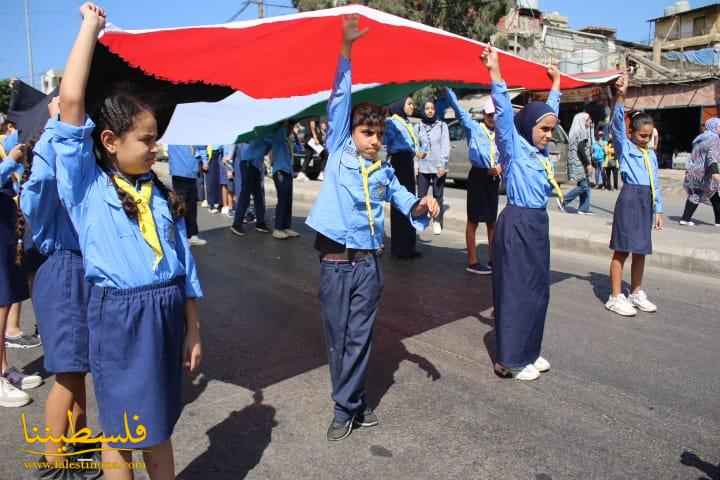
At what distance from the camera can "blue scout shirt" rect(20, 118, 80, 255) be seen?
2252mm

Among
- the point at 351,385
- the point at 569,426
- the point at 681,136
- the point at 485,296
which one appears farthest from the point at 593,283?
the point at 681,136

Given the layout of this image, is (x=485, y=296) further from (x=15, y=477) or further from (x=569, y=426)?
(x=15, y=477)

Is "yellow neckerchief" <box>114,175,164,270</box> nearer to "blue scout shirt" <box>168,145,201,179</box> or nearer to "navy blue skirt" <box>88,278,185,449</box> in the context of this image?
"navy blue skirt" <box>88,278,185,449</box>

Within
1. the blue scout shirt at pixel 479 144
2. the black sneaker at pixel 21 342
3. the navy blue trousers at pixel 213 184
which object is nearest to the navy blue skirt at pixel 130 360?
the black sneaker at pixel 21 342

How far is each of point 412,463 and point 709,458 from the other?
5.19 ft

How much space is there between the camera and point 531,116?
163 inches

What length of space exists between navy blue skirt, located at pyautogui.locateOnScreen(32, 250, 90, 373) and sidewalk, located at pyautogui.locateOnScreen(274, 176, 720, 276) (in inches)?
277

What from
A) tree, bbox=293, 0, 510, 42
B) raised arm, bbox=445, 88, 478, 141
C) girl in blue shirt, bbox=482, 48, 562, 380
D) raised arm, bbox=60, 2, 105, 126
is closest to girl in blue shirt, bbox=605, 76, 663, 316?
raised arm, bbox=445, 88, 478, 141

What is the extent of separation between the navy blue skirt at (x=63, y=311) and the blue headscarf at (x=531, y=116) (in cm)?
299

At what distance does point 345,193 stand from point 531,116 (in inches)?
64.2

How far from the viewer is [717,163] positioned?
32.0 ft

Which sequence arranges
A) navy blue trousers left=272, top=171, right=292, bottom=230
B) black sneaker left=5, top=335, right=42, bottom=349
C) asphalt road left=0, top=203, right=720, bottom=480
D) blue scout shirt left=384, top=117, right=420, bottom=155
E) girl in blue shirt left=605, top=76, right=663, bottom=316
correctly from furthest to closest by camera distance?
A: navy blue trousers left=272, top=171, right=292, bottom=230 < blue scout shirt left=384, top=117, right=420, bottom=155 < girl in blue shirt left=605, top=76, right=663, bottom=316 < black sneaker left=5, top=335, right=42, bottom=349 < asphalt road left=0, top=203, right=720, bottom=480

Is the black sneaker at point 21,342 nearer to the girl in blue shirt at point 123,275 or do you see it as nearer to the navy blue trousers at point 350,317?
the navy blue trousers at point 350,317

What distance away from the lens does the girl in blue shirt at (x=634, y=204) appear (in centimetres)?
550
